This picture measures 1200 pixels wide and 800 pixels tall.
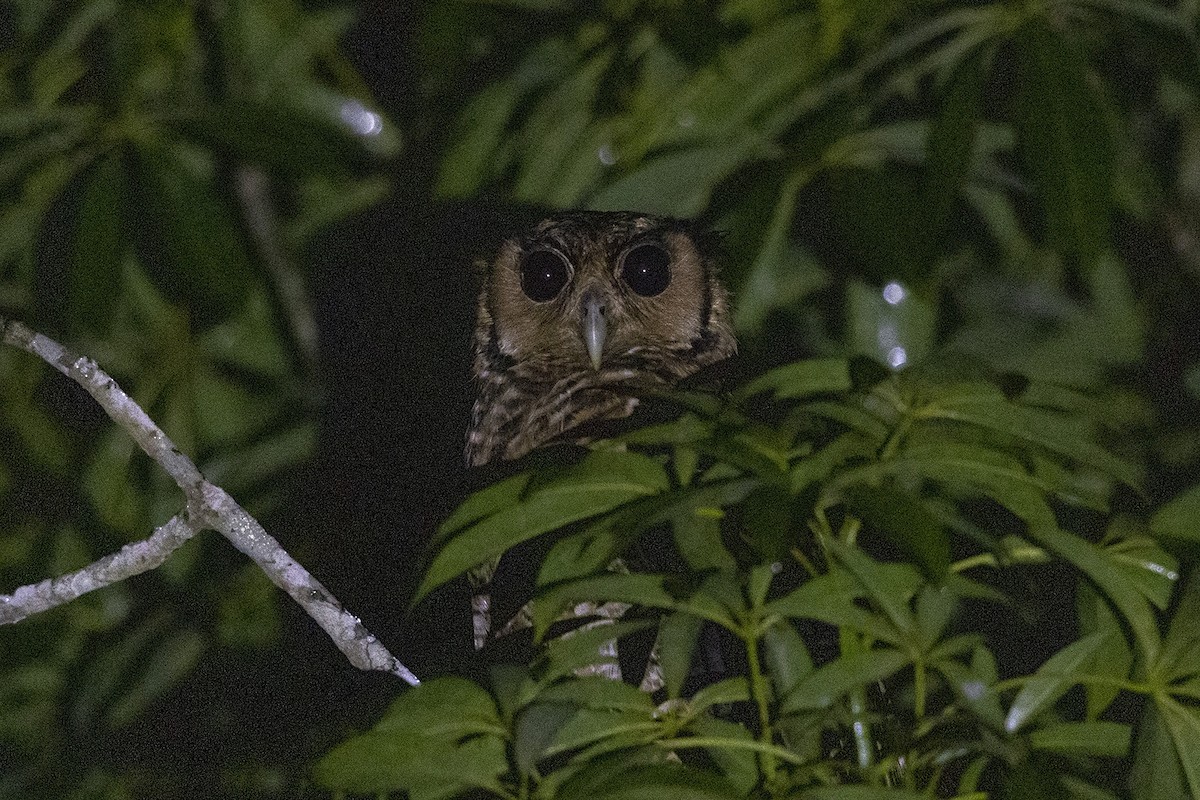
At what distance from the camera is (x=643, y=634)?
1537 millimetres

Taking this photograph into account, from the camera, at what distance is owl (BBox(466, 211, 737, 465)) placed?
6.88ft

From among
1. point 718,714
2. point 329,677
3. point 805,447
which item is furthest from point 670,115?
point 329,677

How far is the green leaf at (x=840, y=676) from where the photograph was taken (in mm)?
804

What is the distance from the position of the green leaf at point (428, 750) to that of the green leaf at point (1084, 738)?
1.14 ft

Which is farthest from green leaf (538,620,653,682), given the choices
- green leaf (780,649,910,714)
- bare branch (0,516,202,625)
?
bare branch (0,516,202,625)

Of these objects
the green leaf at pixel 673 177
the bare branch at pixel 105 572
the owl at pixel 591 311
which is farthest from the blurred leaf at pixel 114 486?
the green leaf at pixel 673 177

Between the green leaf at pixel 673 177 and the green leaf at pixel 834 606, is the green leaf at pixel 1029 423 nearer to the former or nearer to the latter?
the green leaf at pixel 834 606

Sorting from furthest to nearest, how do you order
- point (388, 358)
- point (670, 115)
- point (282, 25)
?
point (388, 358) → point (282, 25) → point (670, 115)

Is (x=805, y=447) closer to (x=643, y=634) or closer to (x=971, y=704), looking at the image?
(x=971, y=704)

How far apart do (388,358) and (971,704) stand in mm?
1981

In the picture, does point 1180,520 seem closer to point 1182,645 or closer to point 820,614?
point 1182,645

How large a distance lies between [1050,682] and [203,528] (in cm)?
82

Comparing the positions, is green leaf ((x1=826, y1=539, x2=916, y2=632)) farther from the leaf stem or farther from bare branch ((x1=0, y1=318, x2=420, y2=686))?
bare branch ((x1=0, y1=318, x2=420, y2=686))

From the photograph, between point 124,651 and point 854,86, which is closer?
point 854,86
